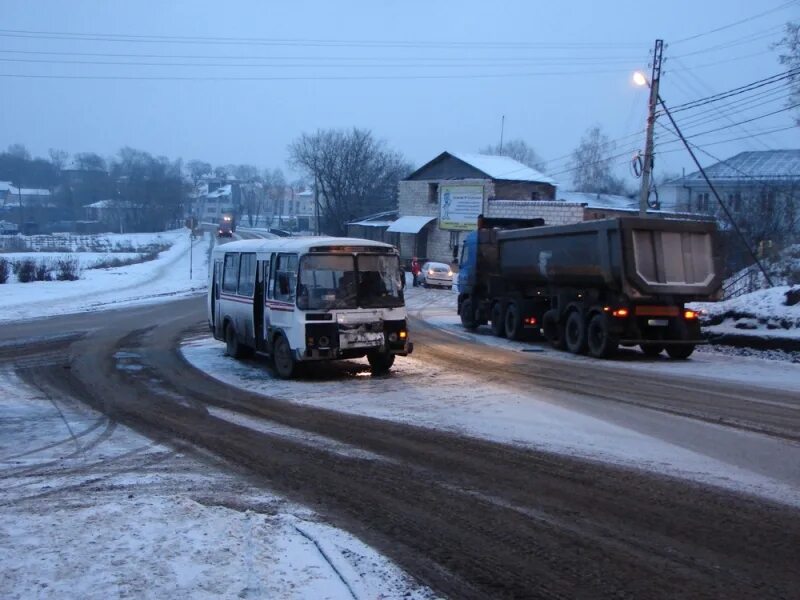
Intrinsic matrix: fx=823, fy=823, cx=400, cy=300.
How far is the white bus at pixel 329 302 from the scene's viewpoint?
1383 centimetres

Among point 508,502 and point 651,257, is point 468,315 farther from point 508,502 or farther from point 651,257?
point 508,502

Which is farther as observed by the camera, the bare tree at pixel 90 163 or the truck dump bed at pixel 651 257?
the bare tree at pixel 90 163

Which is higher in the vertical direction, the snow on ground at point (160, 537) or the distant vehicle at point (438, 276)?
the distant vehicle at point (438, 276)

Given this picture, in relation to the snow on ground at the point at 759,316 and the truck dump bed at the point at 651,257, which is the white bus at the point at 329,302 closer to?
the truck dump bed at the point at 651,257

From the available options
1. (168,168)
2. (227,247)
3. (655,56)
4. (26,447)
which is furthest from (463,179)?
(168,168)

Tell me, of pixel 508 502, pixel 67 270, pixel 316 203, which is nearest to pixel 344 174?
pixel 316 203

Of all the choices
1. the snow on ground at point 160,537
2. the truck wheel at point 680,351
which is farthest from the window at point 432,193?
the snow on ground at point 160,537

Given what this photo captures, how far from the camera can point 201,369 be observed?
51.3ft

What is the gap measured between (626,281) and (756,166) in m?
49.8

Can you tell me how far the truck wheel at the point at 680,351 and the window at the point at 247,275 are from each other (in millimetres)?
9189

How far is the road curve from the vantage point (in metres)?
5.36

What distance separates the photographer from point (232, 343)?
1706cm

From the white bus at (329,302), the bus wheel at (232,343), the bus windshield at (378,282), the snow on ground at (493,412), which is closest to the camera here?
the snow on ground at (493,412)

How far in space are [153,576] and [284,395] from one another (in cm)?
763
